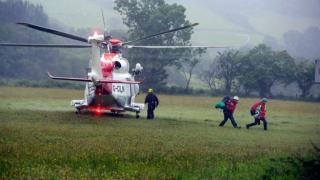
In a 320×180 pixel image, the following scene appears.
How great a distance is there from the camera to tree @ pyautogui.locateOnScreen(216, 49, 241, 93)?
4725 cm

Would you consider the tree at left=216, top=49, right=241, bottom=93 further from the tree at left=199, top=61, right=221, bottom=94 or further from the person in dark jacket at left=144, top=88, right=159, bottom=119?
the person in dark jacket at left=144, top=88, right=159, bottom=119

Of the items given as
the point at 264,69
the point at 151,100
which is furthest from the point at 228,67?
the point at 151,100

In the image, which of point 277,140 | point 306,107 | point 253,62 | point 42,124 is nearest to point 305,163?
point 277,140

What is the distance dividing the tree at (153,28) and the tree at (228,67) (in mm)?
4595

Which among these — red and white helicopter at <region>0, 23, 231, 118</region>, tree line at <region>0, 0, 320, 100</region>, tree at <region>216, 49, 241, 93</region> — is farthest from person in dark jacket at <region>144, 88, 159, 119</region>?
tree at <region>216, 49, 241, 93</region>

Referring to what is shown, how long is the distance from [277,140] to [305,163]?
8.39 meters

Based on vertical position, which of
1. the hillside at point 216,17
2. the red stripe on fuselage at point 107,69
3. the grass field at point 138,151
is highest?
the hillside at point 216,17

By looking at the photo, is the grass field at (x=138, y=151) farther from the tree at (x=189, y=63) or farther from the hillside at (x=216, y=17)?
the tree at (x=189, y=63)

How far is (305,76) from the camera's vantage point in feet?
134

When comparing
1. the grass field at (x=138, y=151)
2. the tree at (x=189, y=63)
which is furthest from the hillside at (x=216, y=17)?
the grass field at (x=138, y=151)

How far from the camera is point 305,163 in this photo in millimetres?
11477

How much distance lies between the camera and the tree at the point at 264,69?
142ft

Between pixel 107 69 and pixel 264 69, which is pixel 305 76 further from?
pixel 107 69

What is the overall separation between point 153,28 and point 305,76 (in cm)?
1203
